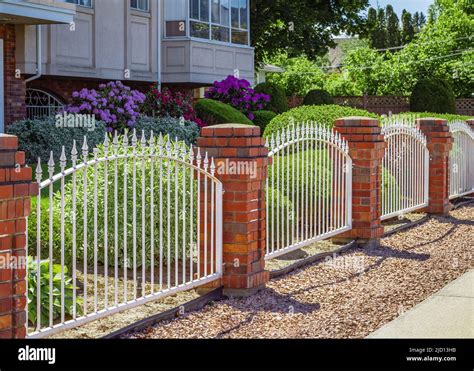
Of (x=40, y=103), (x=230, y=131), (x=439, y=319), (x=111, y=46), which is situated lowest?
(x=439, y=319)

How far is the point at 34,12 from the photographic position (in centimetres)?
1734

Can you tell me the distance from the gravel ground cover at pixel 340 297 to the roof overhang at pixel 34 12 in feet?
30.3

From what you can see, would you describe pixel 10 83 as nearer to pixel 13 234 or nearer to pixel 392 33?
pixel 13 234

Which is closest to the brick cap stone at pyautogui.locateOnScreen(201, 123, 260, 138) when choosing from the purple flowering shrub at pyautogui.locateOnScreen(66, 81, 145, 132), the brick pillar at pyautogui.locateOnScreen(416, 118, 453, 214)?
the brick pillar at pyautogui.locateOnScreen(416, 118, 453, 214)

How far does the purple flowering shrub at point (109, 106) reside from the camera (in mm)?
18609

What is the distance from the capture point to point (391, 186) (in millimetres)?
12211

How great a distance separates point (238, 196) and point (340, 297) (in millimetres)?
1253

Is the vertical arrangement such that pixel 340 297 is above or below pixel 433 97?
below

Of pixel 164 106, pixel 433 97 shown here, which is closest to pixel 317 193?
pixel 164 106

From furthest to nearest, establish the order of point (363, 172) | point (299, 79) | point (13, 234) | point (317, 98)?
point (299, 79) → point (317, 98) → point (363, 172) → point (13, 234)

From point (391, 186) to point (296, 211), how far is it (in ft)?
9.52

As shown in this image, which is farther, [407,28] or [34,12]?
[407,28]

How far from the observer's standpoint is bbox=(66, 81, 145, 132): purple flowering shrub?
1861 centimetres

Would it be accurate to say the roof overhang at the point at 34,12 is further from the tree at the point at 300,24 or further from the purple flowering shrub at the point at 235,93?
the tree at the point at 300,24
